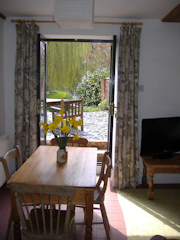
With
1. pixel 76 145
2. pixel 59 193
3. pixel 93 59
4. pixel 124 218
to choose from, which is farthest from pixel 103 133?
pixel 59 193

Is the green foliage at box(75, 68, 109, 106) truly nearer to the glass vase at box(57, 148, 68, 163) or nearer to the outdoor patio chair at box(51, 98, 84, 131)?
the outdoor patio chair at box(51, 98, 84, 131)

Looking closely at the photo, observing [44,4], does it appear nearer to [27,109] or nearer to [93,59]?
[27,109]

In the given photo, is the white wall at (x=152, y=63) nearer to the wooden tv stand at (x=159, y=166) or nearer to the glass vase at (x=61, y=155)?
the wooden tv stand at (x=159, y=166)

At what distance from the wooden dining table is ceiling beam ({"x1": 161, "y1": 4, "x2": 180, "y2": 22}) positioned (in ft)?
6.85

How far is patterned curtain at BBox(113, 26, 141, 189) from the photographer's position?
10.8ft

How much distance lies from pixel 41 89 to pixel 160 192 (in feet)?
7.89

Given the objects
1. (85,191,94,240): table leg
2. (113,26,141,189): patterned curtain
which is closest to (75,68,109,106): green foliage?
(113,26,141,189): patterned curtain


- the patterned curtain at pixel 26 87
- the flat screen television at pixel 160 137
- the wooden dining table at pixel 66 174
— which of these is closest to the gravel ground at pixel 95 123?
the patterned curtain at pixel 26 87

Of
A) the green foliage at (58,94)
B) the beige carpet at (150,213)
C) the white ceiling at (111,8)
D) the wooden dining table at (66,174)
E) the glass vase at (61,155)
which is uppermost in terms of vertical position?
the white ceiling at (111,8)

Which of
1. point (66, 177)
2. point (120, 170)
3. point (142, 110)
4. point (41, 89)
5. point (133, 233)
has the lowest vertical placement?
point (133, 233)

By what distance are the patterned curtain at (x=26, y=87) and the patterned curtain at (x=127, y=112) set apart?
1259mm

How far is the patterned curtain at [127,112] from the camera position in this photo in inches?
129

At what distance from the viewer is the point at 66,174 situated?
203cm

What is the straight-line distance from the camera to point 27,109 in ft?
11.2
